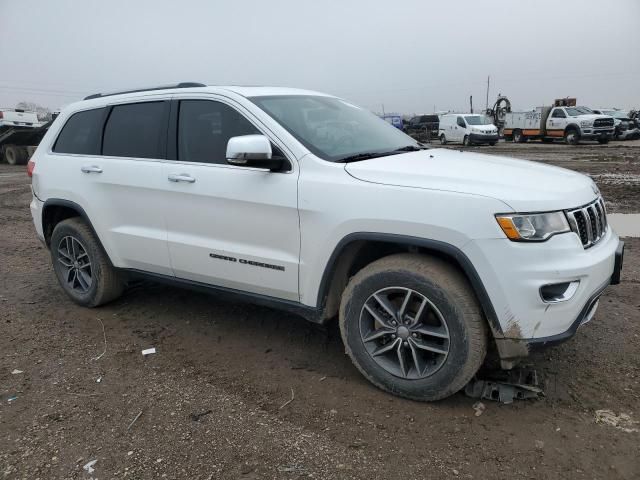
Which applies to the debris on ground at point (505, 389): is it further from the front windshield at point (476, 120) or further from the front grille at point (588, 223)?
the front windshield at point (476, 120)

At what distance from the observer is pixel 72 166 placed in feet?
14.4

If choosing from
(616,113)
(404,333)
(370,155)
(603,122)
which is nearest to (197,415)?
(404,333)

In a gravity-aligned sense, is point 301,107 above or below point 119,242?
above

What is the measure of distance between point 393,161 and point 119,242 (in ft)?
7.50

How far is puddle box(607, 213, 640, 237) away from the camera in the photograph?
21.8ft

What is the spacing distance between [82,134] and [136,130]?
28.4 inches

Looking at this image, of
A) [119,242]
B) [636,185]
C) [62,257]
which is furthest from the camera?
[636,185]

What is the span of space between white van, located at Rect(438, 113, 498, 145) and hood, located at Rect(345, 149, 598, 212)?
25.3 meters

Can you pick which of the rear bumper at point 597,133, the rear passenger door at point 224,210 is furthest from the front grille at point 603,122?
the rear passenger door at point 224,210

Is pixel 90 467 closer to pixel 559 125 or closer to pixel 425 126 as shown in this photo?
pixel 559 125

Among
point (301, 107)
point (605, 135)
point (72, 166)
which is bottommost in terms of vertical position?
point (605, 135)

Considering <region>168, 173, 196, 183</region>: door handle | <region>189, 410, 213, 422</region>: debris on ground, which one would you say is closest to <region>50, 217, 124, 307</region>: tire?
<region>168, 173, 196, 183</region>: door handle

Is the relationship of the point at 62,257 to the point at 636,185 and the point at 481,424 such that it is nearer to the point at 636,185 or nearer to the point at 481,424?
the point at 481,424

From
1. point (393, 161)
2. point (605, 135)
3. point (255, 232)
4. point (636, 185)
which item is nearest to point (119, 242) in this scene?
point (255, 232)
